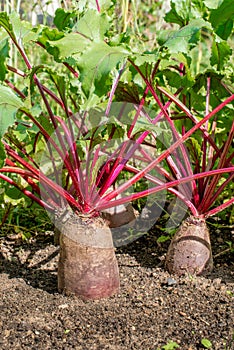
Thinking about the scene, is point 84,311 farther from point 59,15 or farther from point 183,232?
point 59,15

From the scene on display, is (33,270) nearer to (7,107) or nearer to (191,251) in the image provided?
(191,251)

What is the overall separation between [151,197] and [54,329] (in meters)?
1.23

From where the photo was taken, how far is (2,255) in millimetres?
2498

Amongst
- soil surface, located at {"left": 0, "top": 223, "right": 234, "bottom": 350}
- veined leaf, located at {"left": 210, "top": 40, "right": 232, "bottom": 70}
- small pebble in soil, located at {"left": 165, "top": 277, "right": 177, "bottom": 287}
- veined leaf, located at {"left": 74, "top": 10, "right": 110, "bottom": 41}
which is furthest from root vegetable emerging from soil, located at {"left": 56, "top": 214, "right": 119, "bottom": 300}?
veined leaf, located at {"left": 210, "top": 40, "right": 232, "bottom": 70}

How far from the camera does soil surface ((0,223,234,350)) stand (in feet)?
5.71

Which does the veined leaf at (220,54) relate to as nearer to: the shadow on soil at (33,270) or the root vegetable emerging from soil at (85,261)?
the root vegetable emerging from soil at (85,261)

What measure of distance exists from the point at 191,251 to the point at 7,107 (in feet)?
3.33

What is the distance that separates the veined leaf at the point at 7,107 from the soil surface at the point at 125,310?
674 mm

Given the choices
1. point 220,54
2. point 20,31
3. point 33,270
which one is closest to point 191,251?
point 33,270

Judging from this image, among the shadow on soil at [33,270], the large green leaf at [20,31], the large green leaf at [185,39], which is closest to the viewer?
the large green leaf at [185,39]

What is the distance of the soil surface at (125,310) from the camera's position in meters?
1.74

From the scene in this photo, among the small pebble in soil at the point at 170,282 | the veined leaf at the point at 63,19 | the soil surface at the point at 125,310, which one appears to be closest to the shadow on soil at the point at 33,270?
the soil surface at the point at 125,310

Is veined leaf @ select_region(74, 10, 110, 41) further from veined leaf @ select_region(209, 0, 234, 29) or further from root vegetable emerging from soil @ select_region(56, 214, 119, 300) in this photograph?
root vegetable emerging from soil @ select_region(56, 214, 119, 300)

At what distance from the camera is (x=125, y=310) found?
1934 millimetres
